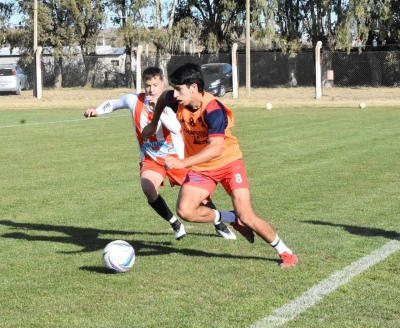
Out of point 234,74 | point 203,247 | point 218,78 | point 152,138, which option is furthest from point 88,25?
point 203,247

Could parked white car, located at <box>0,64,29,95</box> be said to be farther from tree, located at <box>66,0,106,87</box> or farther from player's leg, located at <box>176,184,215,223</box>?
player's leg, located at <box>176,184,215,223</box>

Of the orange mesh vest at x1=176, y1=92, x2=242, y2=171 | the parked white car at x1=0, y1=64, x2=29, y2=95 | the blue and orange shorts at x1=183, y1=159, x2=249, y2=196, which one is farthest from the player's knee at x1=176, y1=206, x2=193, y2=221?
the parked white car at x1=0, y1=64, x2=29, y2=95

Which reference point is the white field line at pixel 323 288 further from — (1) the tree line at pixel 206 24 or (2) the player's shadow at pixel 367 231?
(1) the tree line at pixel 206 24

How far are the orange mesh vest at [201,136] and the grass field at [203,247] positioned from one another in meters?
0.88

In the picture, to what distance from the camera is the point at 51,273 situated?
6.90 meters

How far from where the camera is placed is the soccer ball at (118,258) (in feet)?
22.2

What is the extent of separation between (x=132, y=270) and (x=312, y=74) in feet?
134

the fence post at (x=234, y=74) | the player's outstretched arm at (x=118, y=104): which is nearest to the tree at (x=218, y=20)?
the fence post at (x=234, y=74)

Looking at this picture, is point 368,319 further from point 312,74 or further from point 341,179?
point 312,74

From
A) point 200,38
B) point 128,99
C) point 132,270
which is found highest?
point 200,38

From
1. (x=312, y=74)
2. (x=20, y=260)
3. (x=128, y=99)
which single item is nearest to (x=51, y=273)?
(x=20, y=260)

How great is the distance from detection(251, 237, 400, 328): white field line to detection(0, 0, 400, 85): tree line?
36468 mm

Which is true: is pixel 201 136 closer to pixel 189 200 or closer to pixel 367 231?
pixel 189 200

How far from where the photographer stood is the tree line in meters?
44.0
